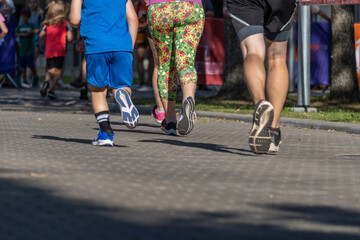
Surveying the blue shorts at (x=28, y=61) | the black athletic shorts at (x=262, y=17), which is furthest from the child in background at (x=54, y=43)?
the black athletic shorts at (x=262, y=17)

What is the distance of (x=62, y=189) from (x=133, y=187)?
1.32ft

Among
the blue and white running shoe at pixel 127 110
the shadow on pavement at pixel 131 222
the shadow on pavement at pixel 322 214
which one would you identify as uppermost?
the blue and white running shoe at pixel 127 110

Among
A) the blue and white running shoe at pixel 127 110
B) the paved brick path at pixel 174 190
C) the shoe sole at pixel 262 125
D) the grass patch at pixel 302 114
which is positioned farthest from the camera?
the grass patch at pixel 302 114

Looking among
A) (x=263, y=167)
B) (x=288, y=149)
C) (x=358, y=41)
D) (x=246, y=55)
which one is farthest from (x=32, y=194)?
(x=358, y=41)

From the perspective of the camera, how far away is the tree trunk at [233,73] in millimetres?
15555

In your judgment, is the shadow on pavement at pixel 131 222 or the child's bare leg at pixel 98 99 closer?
the shadow on pavement at pixel 131 222

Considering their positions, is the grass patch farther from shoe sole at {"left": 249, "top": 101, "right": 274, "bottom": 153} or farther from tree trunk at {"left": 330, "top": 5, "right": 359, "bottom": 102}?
shoe sole at {"left": 249, "top": 101, "right": 274, "bottom": 153}

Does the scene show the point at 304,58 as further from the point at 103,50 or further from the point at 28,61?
the point at 28,61

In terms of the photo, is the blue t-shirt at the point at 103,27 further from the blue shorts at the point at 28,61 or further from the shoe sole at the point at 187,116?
the blue shorts at the point at 28,61

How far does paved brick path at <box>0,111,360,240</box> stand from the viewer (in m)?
3.98

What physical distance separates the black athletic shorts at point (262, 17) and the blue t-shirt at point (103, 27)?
1.05 meters

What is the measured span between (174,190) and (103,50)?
280 cm

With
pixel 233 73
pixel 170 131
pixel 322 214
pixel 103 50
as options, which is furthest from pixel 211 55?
pixel 322 214

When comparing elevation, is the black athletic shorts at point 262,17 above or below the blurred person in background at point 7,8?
below
